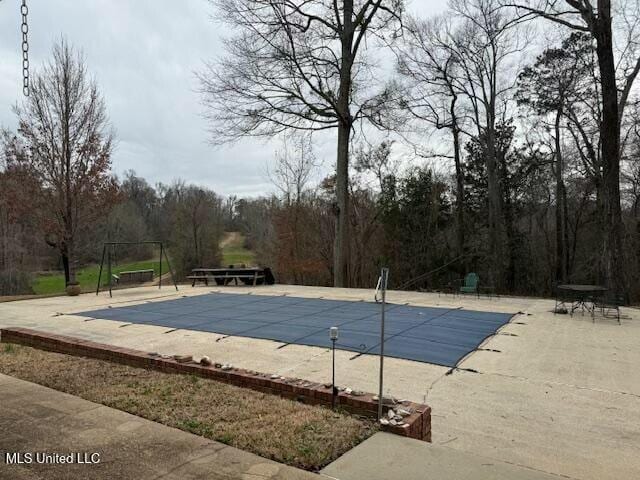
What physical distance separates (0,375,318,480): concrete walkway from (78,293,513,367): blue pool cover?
337 cm

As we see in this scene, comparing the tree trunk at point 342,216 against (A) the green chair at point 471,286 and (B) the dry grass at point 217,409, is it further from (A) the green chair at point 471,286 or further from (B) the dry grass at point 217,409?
(B) the dry grass at point 217,409

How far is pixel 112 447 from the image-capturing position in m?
2.92

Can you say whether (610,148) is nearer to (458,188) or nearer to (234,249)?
(458,188)

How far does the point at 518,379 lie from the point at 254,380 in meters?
2.88

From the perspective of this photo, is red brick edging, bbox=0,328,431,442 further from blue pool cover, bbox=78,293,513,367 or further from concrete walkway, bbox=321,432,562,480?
blue pool cover, bbox=78,293,513,367

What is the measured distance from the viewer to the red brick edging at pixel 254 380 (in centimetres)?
332

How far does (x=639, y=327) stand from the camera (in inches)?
311

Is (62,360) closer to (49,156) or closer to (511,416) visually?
(511,416)

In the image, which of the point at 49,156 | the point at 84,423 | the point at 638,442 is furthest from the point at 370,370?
the point at 49,156

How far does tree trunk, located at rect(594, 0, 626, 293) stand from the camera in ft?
37.6

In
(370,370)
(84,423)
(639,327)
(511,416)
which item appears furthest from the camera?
(639,327)

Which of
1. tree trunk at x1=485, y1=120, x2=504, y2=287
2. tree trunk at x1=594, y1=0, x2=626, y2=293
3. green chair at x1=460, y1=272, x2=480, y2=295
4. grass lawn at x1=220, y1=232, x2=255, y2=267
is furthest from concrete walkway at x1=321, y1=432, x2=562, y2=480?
grass lawn at x1=220, y1=232, x2=255, y2=267

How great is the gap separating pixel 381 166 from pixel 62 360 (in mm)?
20214

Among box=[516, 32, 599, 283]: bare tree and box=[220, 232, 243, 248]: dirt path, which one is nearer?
box=[516, 32, 599, 283]: bare tree
